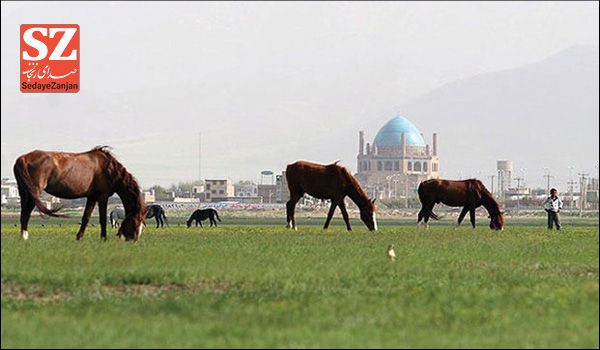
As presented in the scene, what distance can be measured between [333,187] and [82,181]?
48.9 ft

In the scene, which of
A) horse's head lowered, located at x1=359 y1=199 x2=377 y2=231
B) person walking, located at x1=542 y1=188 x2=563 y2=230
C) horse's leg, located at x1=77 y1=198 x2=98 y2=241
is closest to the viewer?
horse's leg, located at x1=77 y1=198 x2=98 y2=241

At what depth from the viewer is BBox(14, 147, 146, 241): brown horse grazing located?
108 feet

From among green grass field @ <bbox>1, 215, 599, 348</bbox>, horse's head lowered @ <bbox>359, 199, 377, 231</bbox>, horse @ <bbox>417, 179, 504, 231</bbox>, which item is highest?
horse @ <bbox>417, 179, 504, 231</bbox>

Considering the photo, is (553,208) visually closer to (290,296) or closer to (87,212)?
(87,212)

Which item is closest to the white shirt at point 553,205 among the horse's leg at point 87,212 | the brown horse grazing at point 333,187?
the brown horse grazing at point 333,187

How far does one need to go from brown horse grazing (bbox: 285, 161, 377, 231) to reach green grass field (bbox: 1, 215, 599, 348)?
A: 43.8ft

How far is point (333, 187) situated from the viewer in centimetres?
4788

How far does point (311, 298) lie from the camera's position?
2236cm

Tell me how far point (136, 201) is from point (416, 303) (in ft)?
52.9

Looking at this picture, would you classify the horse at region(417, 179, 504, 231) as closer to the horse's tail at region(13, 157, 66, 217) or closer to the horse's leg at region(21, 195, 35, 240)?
the horse's leg at region(21, 195, 35, 240)

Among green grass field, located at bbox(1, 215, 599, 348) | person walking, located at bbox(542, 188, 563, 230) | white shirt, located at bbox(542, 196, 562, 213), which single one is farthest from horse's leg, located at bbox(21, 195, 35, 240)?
white shirt, located at bbox(542, 196, 562, 213)

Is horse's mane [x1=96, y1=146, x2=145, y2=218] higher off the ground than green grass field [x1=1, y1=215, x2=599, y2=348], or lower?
higher

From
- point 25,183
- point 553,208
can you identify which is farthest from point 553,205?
point 25,183

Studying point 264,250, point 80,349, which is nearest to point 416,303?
A: point 80,349
